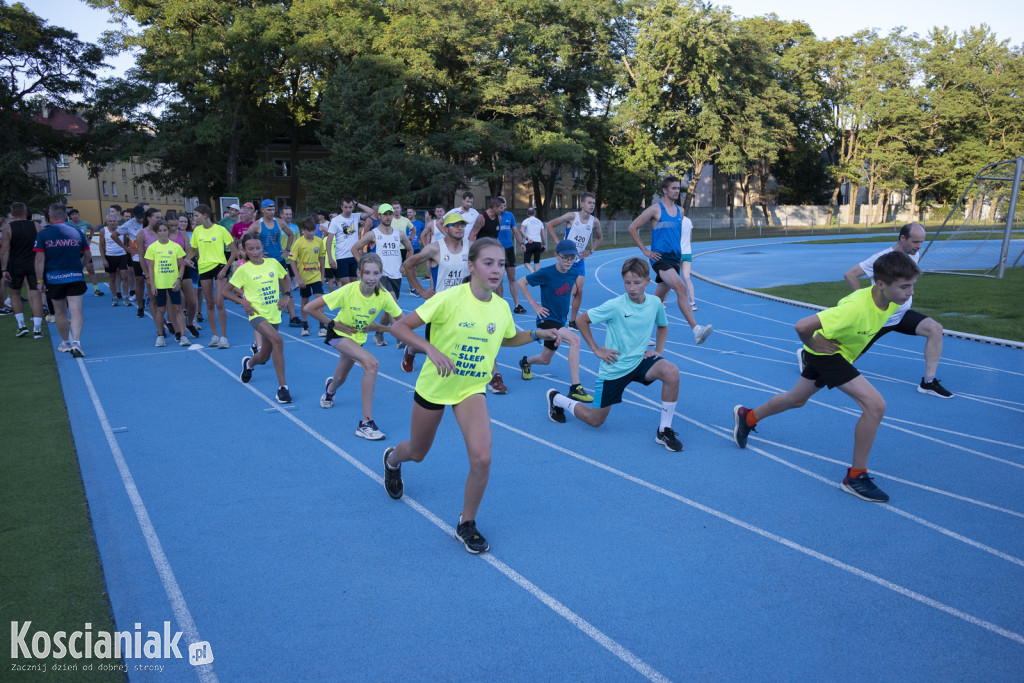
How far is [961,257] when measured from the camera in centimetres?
2097

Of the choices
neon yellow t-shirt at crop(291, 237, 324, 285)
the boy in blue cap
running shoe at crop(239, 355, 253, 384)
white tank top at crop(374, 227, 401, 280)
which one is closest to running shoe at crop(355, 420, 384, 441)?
the boy in blue cap

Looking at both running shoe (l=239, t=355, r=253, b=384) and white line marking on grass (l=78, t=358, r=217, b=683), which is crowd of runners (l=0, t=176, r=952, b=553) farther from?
white line marking on grass (l=78, t=358, r=217, b=683)

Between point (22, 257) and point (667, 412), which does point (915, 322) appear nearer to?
point (667, 412)

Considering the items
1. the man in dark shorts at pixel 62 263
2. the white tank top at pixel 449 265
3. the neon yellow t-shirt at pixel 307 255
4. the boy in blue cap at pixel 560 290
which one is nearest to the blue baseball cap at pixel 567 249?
the boy in blue cap at pixel 560 290

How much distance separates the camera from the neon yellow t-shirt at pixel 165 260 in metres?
11.0

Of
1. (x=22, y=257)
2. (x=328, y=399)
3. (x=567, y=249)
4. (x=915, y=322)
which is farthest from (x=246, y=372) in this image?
(x=915, y=322)

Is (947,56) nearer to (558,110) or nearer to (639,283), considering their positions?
(558,110)

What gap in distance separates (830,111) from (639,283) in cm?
6509

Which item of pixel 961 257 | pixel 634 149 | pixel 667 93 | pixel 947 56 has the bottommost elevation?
pixel 961 257

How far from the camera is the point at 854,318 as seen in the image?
4.77 meters

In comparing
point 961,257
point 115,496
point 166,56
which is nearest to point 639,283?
point 115,496

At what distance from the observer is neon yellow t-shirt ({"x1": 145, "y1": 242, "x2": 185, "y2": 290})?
1095cm

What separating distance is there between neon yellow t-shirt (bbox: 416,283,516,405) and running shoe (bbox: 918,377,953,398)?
20.4ft

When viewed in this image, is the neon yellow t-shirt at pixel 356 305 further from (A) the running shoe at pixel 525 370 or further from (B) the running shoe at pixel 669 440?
(B) the running shoe at pixel 669 440
